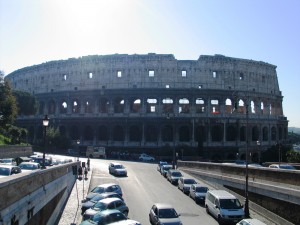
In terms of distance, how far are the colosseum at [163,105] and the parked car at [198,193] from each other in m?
37.7

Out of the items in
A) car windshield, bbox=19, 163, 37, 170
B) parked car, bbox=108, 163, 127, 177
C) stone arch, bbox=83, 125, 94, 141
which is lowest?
parked car, bbox=108, 163, 127, 177

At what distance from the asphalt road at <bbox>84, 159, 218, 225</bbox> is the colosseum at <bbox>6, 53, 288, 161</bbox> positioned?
25.1m

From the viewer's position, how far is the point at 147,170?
46.3 meters

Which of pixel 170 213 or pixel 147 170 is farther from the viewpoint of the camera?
pixel 147 170

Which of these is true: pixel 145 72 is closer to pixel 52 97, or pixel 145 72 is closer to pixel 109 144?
pixel 109 144

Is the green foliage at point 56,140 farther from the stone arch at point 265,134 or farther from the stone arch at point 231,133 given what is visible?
the stone arch at point 265,134

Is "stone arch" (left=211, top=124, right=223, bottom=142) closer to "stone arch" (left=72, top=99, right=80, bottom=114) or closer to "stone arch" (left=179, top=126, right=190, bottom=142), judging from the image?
"stone arch" (left=179, top=126, right=190, bottom=142)

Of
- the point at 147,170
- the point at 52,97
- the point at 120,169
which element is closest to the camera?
the point at 120,169

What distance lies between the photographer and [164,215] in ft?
61.8

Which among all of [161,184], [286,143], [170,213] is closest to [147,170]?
[161,184]

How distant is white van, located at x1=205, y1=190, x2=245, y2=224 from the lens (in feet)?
68.8

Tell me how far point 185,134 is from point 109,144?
15.0 metres

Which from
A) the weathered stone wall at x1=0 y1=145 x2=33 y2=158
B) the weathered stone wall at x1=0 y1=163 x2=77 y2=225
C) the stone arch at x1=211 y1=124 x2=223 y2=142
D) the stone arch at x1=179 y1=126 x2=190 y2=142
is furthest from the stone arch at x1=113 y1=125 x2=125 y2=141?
the weathered stone wall at x1=0 y1=163 x2=77 y2=225

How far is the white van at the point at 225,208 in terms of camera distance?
68.8 ft
